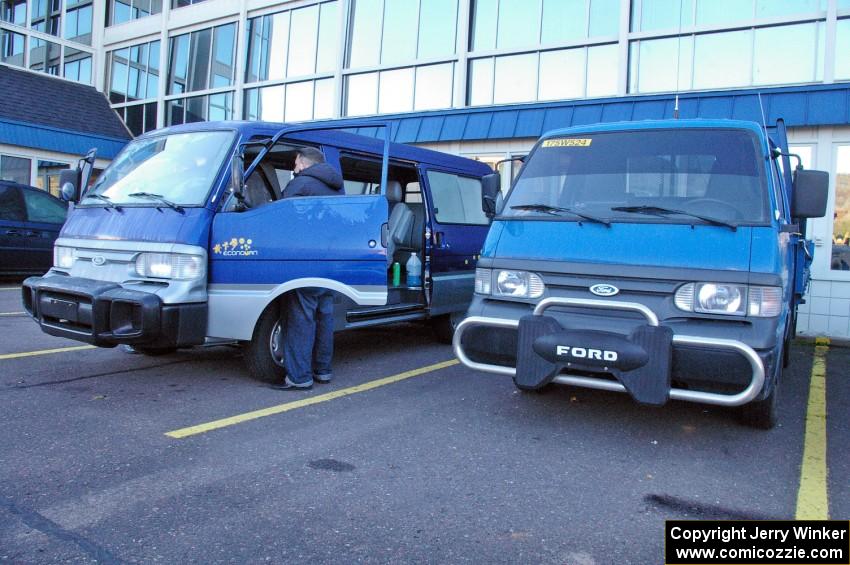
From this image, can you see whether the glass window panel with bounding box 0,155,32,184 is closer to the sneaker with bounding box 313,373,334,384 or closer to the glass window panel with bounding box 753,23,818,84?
the sneaker with bounding box 313,373,334,384

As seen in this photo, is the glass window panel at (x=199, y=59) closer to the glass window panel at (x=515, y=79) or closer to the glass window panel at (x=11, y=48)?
the glass window panel at (x=11, y=48)

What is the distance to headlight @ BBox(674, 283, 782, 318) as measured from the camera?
3.63 meters

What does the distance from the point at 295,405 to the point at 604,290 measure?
230cm

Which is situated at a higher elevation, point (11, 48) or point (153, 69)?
point (11, 48)

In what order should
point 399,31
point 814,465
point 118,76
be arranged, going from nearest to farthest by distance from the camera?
point 814,465 → point 399,31 → point 118,76

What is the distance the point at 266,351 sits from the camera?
5.21 m

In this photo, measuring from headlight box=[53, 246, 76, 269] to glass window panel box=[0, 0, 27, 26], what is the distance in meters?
20.3

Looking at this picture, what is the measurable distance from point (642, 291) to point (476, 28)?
11.1 meters

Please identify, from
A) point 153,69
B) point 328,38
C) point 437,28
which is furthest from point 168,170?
point 153,69

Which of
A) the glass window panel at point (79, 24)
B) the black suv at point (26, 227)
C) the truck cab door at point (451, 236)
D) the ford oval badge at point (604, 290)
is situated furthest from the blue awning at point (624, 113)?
the glass window panel at point (79, 24)

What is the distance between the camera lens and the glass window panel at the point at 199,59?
741 inches

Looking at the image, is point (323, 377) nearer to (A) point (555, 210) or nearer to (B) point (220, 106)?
(A) point (555, 210)

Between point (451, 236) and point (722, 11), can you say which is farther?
point (722, 11)

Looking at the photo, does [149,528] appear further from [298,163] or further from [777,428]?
[777,428]
